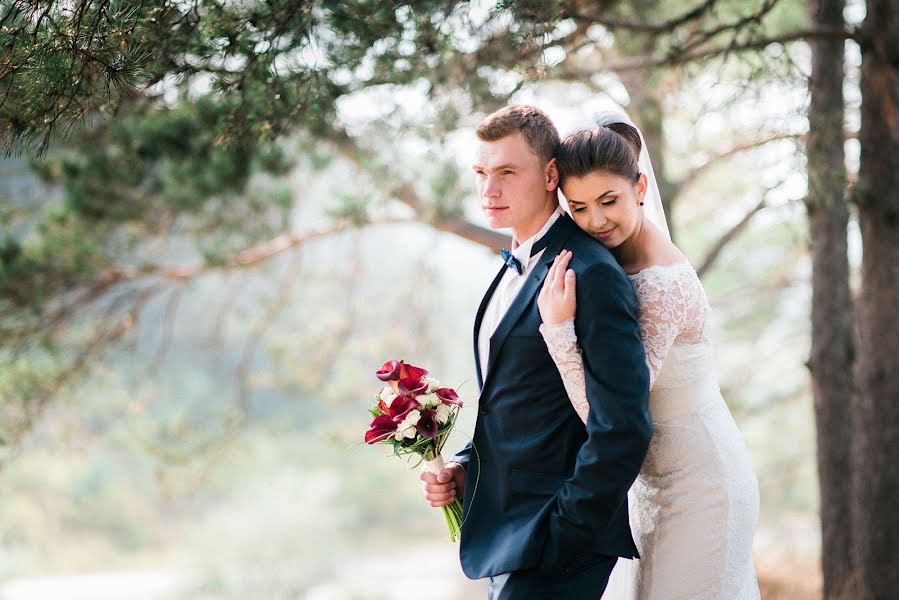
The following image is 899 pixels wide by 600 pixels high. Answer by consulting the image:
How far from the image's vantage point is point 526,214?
96.9 inches

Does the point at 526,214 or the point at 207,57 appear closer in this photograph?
the point at 526,214

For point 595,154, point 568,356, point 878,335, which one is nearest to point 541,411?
point 568,356

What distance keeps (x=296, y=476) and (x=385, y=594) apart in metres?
3.05

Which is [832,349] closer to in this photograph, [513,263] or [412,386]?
[513,263]

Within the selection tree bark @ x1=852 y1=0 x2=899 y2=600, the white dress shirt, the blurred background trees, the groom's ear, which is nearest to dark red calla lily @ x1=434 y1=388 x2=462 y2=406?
the white dress shirt

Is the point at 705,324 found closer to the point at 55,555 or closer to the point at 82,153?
the point at 82,153

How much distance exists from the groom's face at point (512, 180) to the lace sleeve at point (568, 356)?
37 cm

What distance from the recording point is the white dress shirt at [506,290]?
2.47 m

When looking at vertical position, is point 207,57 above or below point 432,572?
below

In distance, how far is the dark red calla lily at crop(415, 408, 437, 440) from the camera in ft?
8.17

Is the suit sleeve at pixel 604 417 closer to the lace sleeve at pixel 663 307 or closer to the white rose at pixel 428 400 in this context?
the lace sleeve at pixel 663 307

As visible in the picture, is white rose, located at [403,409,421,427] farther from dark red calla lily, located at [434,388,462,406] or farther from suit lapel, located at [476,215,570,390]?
suit lapel, located at [476,215,570,390]

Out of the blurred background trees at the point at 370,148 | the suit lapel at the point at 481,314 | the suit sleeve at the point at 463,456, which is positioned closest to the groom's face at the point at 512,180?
the suit lapel at the point at 481,314

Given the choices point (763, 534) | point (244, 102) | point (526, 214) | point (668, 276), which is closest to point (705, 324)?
point (668, 276)
